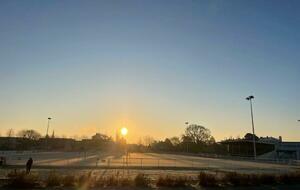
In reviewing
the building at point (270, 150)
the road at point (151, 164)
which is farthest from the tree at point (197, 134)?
the road at point (151, 164)

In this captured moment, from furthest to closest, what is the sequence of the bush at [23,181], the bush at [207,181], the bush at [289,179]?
the bush at [289,179]
the bush at [207,181]
the bush at [23,181]

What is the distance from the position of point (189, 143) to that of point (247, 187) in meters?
129

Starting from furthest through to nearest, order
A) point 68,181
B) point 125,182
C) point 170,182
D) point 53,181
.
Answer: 1. point 170,182
2. point 125,182
3. point 68,181
4. point 53,181

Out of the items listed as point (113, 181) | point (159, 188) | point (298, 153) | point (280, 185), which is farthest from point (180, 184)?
point (298, 153)

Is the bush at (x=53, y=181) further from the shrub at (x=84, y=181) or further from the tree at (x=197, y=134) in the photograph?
the tree at (x=197, y=134)

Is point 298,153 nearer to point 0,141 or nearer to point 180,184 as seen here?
point 180,184

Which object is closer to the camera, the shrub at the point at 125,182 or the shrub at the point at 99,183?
the shrub at the point at 99,183

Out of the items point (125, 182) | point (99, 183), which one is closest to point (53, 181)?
point (99, 183)

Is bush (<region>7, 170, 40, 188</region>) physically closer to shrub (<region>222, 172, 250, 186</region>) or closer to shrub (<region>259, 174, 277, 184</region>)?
shrub (<region>222, 172, 250, 186</region>)

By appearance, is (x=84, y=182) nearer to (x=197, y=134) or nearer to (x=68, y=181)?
(x=68, y=181)

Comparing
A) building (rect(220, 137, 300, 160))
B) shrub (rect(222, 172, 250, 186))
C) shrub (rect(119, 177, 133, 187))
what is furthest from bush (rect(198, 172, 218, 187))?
building (rect(220, 137, 300, 160))

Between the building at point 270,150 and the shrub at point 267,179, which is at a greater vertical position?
the building at point 270,150

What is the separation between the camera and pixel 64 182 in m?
20.9

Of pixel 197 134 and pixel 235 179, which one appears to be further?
pixel 197 134
